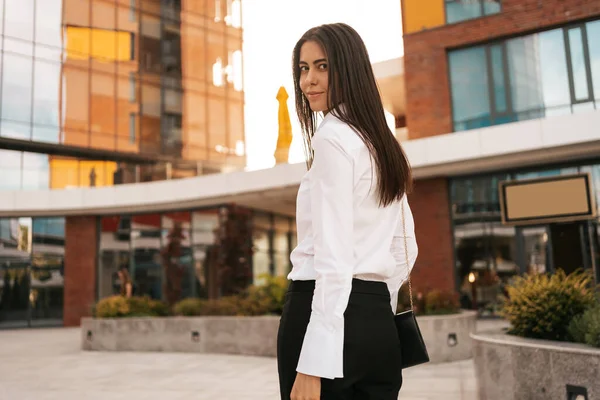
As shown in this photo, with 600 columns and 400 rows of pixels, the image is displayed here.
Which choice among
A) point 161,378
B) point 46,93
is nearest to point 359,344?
point 161,378

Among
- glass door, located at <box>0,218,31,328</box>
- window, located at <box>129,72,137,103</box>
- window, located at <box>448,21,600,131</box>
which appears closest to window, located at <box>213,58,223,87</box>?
window, located at <box>129,72,137,103</box>

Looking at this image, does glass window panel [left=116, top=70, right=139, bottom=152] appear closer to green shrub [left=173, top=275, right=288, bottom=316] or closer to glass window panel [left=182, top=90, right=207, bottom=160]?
glass window panel [left=182, top=90, right=207, bottom=160]

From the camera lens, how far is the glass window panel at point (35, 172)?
24.7m

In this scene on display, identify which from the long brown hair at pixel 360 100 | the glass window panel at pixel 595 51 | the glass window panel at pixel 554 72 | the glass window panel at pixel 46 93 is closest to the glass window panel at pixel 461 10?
the glass window panel at pixel 554 72

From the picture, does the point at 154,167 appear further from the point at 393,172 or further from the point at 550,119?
the point at 393,172

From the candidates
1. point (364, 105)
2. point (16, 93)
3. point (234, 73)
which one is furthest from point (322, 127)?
point (234, 73)

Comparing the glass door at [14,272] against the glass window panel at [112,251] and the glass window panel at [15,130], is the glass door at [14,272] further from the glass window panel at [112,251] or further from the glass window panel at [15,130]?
the glass window panel at [15,130]

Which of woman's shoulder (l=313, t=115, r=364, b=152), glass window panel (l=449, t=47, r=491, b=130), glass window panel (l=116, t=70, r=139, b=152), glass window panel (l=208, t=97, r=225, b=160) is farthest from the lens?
glass window panel (l=208, t=97, r=225, b=160)

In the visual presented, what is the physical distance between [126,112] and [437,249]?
17.2m

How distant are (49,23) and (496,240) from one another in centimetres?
2159

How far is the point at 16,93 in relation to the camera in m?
25.2

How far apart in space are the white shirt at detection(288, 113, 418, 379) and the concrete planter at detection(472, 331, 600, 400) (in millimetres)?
3900

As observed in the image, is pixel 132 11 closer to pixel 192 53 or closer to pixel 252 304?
pixel 192 53

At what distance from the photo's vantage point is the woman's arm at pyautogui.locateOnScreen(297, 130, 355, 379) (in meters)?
1.67
